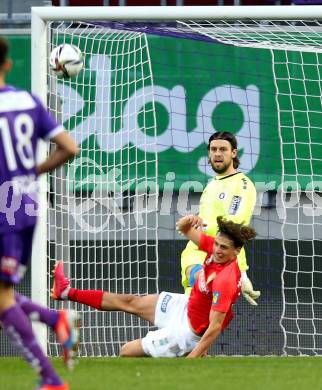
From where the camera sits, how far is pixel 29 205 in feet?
19.6

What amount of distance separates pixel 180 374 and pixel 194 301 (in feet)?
4.99

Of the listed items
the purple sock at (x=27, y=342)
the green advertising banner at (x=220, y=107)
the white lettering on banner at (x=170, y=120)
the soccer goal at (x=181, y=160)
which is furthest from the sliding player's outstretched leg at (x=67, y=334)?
the green advertising banner at (x=220, y=107)

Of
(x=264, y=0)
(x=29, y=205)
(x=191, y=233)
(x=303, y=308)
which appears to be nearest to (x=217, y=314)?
(x=191, y=233)

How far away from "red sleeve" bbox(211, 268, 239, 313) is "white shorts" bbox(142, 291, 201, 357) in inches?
14.8

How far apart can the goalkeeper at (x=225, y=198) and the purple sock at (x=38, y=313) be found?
3.14 meters

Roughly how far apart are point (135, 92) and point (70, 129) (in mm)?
638

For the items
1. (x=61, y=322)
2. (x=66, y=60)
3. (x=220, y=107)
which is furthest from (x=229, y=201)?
(x=61, y=322)

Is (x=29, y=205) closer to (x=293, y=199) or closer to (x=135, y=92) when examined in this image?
(x=135, y=92)

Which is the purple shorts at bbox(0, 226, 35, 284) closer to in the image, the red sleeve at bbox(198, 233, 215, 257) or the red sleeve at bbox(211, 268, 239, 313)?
the red sleeve at bbox(211, 268, 239, 313)

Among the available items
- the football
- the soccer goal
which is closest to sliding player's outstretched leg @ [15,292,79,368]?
the football

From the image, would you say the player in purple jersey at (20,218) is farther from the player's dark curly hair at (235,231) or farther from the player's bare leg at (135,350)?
the player's bare leg at (135,350)

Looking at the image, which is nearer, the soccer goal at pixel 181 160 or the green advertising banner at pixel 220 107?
the soccer goal at pixel 181 160

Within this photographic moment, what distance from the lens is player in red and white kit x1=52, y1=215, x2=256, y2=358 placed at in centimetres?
823

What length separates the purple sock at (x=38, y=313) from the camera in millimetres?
5855
